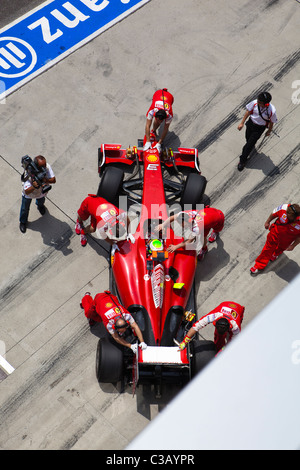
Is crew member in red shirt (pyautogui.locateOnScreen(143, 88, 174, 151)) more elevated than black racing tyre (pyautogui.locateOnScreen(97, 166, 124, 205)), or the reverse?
crew member in red shirt (pyautogui.locateOnScreen(143, 88, 174, 151))

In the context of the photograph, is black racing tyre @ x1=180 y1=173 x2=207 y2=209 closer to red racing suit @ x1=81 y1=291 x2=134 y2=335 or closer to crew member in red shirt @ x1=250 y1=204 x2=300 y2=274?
crew member in red shirt @ x1=250 y1=204 x2=300 y2=274

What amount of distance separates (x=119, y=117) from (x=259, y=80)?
2.88 metres

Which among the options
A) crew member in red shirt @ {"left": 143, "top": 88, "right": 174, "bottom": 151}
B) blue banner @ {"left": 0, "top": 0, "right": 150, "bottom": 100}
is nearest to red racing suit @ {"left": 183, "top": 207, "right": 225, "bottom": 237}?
crew member in red shirt @ {"left": 143, "top": 88, "right": 174, "bottom": 151}

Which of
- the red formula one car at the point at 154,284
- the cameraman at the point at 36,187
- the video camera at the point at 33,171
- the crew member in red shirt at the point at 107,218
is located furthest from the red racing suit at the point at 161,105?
the video camera at the point at 33,171

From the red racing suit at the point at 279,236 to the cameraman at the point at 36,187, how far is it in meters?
3.34

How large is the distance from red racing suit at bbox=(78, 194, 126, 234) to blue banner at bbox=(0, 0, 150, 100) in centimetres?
347

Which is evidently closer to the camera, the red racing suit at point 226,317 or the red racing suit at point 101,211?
the red racing suit at point 226,317

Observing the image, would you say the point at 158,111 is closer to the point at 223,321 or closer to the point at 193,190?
the point at 193,190

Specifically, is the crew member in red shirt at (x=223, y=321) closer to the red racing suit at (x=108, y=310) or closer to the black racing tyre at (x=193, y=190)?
the red racing suit at (x=108, y=310)

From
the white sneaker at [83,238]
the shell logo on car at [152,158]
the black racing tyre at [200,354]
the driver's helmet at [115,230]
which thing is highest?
the shell logo on car at [152,158]

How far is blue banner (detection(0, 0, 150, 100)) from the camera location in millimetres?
11320

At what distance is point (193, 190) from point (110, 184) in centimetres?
132

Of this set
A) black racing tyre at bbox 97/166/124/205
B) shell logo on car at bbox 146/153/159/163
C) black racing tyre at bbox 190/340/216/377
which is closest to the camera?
black racing tyre at bbox 190/340/216/377

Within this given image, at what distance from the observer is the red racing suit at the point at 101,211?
8523mm
